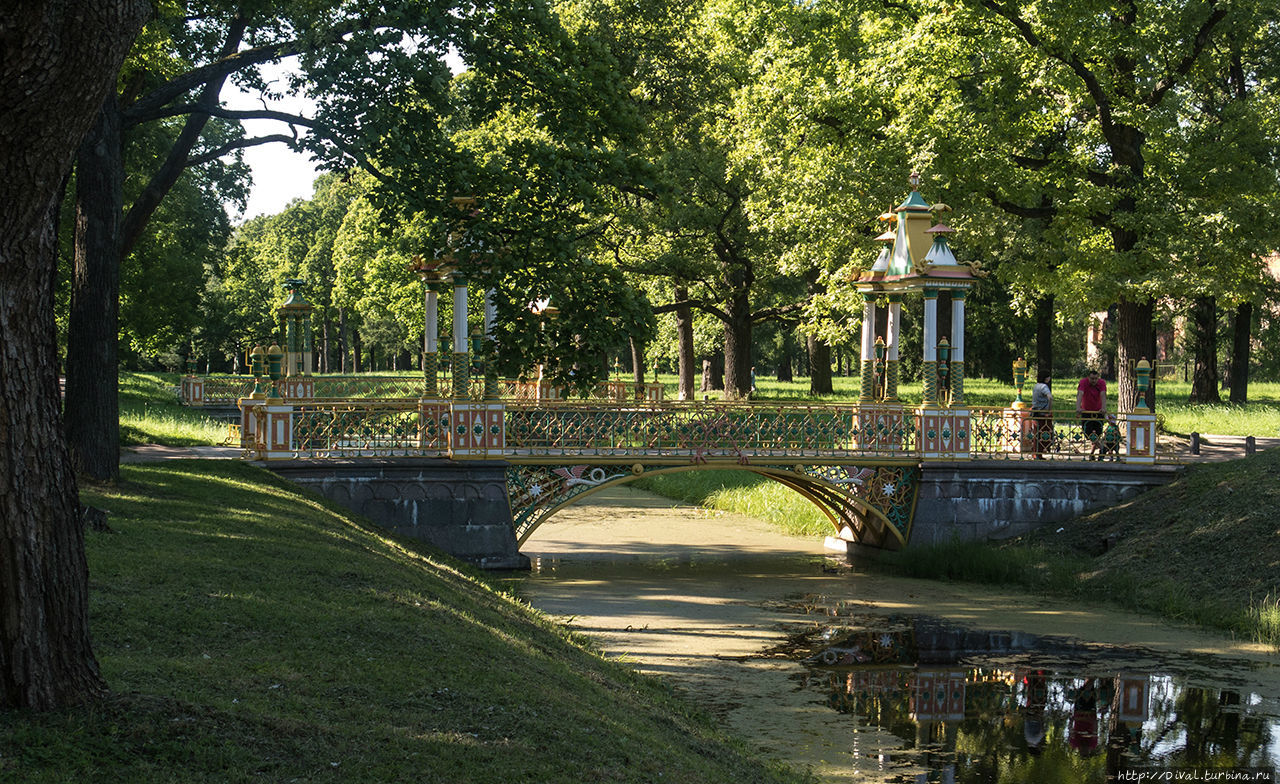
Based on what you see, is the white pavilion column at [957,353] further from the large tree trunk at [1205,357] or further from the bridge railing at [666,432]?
the large tree trunk at [1205,357]

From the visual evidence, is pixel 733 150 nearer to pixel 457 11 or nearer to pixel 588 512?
pixel 588 512

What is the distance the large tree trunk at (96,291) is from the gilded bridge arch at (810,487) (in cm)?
659

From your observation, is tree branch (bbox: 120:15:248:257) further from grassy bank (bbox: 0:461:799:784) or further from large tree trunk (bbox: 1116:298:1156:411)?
large tree trunk (bbox: 1116:298:1156:411)

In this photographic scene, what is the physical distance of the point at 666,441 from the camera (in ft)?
65.7

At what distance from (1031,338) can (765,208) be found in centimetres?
2755

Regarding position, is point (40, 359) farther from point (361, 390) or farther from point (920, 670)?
point (361, 390)

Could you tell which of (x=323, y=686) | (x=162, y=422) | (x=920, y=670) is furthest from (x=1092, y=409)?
(x=162, y=422)

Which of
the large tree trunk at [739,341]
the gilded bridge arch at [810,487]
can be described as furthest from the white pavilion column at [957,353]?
the large tree trunk at [739,341]

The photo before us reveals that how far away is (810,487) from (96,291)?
12795mm

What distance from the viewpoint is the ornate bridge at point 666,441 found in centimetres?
1889

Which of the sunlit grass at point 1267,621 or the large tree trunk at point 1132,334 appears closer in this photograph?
the sunlit grass at point 1267,621

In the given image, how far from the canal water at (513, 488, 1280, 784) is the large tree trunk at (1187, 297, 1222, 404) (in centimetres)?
1968

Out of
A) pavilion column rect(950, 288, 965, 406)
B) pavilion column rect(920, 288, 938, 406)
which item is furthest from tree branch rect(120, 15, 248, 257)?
pavilion column rect(950, 288, 965, 406)

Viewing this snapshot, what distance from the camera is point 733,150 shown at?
33844 mm
